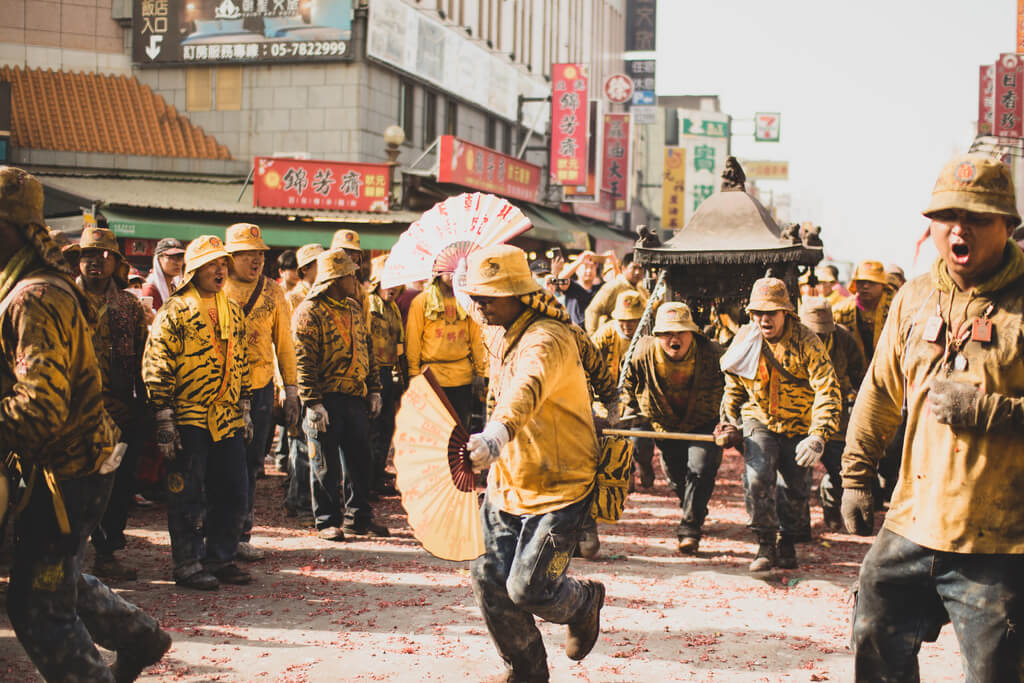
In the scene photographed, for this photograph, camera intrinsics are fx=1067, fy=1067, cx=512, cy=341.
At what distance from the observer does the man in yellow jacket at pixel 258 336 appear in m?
7.58

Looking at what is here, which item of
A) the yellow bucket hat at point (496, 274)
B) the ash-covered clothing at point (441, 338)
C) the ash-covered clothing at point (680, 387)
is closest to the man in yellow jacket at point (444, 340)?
the ash-covered clothing at point (441, 338)

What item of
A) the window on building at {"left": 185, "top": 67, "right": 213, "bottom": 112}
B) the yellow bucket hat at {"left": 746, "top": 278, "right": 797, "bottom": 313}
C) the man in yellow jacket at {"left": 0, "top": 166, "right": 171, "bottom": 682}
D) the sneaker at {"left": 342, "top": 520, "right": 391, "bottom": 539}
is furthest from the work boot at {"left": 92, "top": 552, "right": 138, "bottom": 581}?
the window on building at {"left": 185, "top": 67, "right": 213, "bottom": 112}

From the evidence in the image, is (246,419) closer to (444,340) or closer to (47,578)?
(444,340)

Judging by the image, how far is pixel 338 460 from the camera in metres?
8.34

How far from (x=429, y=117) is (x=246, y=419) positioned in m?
21.1

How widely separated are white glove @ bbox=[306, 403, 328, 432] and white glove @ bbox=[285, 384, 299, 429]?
0.10 meters

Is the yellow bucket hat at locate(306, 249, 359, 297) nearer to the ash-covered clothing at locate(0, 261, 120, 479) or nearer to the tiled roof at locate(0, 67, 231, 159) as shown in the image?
the ash-covered clothing at locate(0, 261, 120, 479)

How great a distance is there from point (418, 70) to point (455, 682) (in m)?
22.7

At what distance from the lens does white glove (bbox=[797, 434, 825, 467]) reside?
6.79m

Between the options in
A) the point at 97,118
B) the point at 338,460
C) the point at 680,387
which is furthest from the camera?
the point at 97,118

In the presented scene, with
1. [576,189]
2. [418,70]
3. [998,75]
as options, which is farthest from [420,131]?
[998,75]

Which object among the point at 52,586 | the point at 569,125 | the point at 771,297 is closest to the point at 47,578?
the point at 52,586

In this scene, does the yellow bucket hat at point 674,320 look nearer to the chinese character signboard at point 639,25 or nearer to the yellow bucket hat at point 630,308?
the yellow bucket hat at point 630,308

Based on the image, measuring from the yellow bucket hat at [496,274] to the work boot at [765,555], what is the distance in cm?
368
